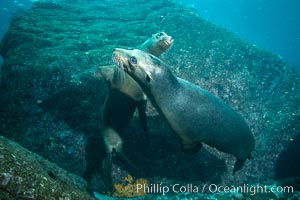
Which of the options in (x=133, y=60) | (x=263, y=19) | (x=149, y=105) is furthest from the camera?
(x=263, y=19)

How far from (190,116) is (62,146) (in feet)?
10.7

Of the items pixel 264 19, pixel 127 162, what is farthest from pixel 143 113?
pixel 264 19

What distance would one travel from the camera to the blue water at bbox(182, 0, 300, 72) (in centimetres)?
7266

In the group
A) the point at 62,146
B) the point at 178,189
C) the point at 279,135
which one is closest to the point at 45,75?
the point at 62,146

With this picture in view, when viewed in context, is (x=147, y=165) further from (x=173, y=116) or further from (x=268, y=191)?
(x=268, y=191)

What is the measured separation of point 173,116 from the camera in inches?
171

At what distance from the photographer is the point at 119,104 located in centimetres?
516

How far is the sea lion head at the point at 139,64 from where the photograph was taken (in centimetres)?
406

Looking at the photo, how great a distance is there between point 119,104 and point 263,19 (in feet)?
301

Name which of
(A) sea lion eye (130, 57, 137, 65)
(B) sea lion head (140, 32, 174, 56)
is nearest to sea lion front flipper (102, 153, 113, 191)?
(A) sea lion eye (130, 57, 137, 65)

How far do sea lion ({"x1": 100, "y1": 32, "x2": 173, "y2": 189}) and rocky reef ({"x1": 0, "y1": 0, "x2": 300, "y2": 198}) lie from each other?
21.5 inches

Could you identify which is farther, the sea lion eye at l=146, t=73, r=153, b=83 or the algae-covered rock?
the sea lion eye at l=146, t=73, r=153, b=83

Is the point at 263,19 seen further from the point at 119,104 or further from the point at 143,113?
the point at 119,104

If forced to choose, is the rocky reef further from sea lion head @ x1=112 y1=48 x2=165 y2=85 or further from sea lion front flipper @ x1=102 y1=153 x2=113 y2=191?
sea lion head @ x1=112 y1=48 x2=165 y2=85
